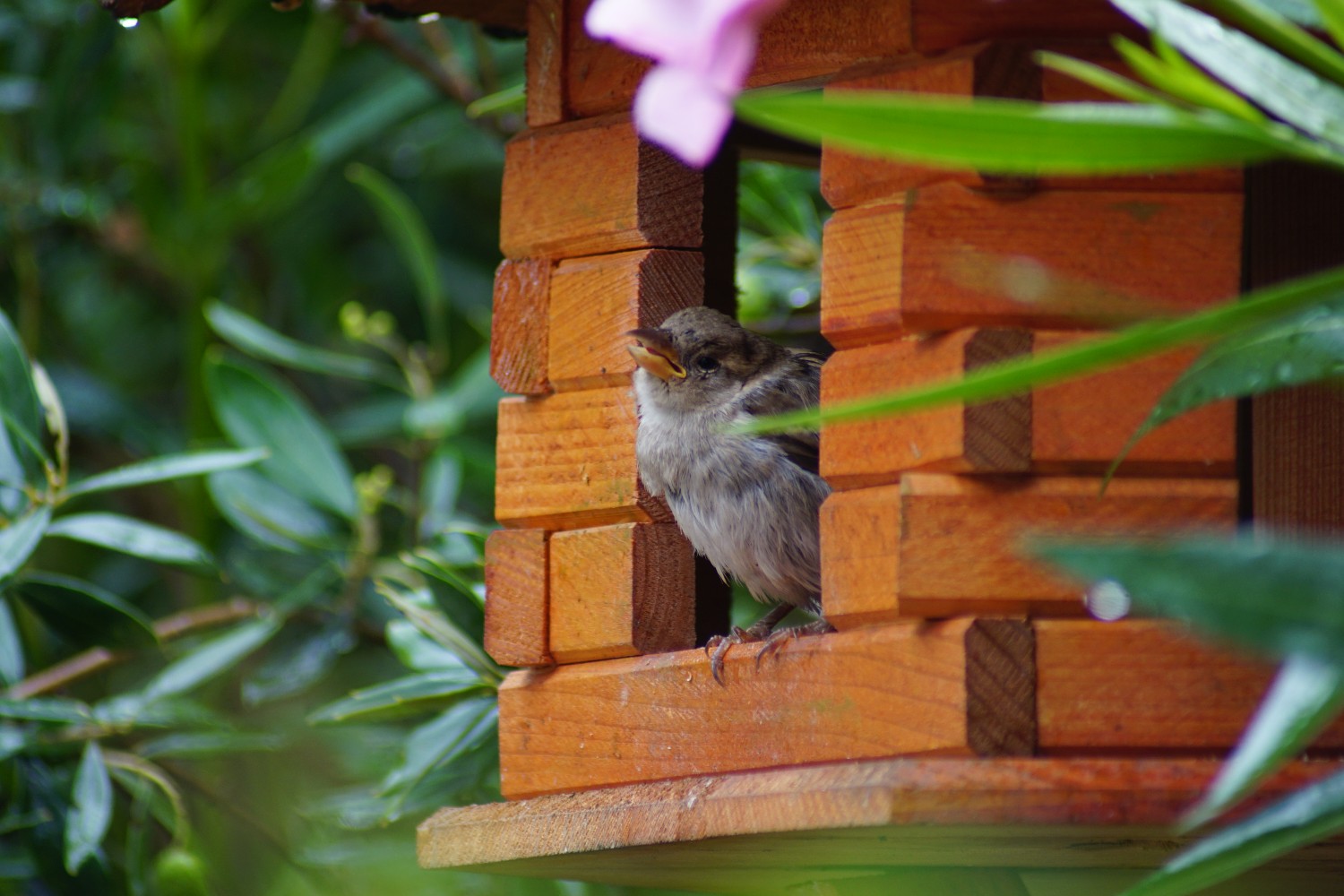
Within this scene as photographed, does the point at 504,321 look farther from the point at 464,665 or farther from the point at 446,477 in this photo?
the point at 446,477

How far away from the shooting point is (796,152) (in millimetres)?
3068

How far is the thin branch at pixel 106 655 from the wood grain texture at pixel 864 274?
1.45 m

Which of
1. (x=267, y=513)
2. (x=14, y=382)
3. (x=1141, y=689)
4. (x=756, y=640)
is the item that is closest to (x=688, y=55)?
(x=1141, y=689)

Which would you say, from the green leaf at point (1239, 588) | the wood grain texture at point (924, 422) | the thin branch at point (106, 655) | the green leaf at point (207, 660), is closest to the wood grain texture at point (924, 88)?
the wood grain texture at point (924, 422)

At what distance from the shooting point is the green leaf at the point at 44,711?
286 centimetres

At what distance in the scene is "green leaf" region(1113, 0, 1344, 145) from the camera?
1245mm

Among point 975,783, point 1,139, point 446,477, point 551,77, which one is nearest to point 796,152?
point 551,77

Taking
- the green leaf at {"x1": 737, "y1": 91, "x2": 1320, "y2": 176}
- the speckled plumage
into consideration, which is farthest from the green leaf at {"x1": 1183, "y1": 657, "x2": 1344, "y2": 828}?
the speckled plumage

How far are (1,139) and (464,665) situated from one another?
193 cm

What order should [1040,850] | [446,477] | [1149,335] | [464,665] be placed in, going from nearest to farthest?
[1149,335] < [1040,850] < [464,665] < [446,477]

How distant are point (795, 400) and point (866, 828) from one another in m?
0.99

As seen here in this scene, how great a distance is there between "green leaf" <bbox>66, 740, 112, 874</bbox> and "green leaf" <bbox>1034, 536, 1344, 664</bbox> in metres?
2.11

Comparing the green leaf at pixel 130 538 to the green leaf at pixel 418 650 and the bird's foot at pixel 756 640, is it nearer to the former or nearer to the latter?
the green leaf at pixel 418 650

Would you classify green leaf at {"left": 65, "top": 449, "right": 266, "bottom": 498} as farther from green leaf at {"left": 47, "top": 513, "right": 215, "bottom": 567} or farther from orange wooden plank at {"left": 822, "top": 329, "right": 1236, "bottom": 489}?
orange wooden plank at {"left": 822, "top": 329, "right": 1236, "bottom": 489}
